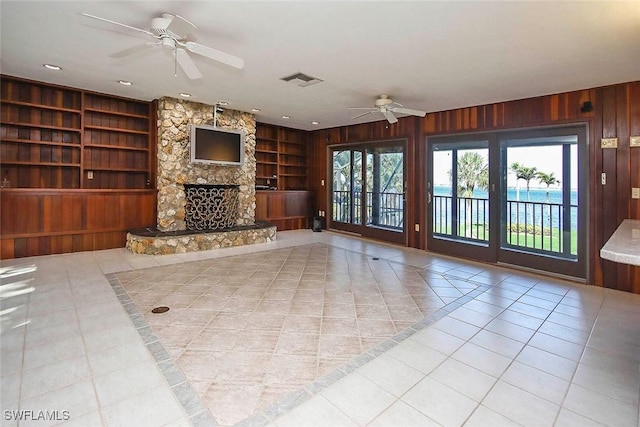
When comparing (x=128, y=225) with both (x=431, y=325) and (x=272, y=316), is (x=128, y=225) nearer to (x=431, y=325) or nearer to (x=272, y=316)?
(x=272, y=316)

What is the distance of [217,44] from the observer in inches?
125

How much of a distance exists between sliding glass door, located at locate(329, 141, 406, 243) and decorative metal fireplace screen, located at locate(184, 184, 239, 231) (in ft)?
8.88

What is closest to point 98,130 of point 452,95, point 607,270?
point 452,95

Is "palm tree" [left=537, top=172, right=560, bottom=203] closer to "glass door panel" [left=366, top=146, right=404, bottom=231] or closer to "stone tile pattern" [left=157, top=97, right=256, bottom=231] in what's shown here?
"glass door panel" [left=366, top=146, right=404, bottom=231]

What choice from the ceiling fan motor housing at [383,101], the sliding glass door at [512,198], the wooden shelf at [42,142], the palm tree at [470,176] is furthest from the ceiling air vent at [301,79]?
the wooden shelf at [42,142]

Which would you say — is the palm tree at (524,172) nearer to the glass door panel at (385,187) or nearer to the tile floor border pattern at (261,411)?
the glass door panel at (385,187)

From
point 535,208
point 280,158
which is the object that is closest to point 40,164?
point 280,158

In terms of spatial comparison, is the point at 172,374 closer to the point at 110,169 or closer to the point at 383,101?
the point at 383,101

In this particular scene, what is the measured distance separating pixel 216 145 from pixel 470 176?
15.1ft

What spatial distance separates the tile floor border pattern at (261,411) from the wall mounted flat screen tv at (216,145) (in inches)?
129

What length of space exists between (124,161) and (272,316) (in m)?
4.75

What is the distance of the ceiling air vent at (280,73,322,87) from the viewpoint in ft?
13.4

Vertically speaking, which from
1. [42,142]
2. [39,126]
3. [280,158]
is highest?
[280,158]

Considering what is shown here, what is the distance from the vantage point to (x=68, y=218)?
5.12m
